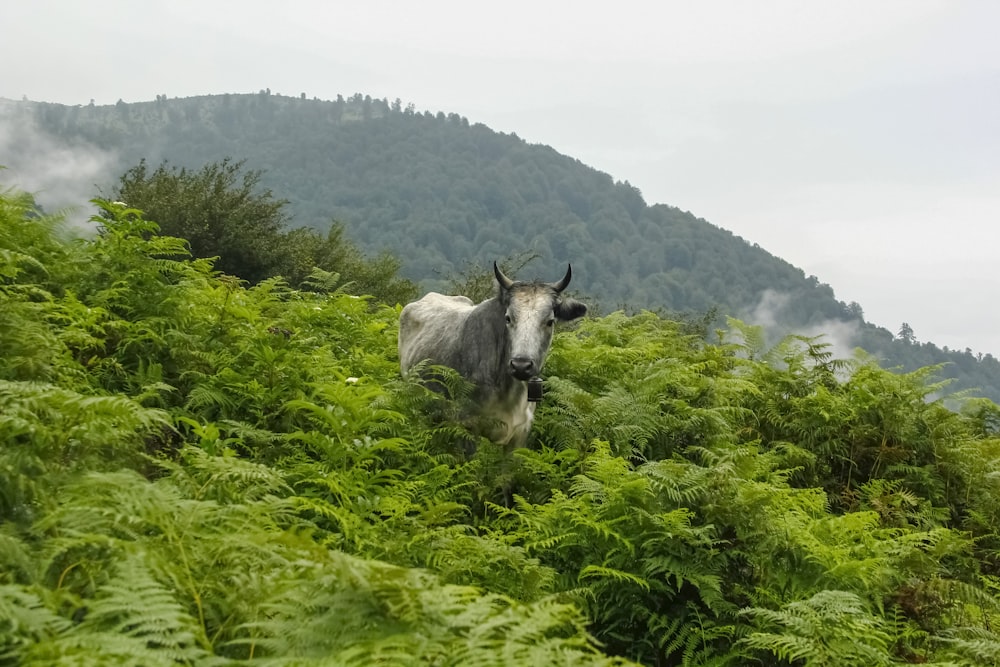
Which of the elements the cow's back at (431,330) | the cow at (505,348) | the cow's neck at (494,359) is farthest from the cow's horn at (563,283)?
the cow's back at (431,330)

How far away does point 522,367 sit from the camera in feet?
26.9

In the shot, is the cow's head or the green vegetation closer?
the green vegetation

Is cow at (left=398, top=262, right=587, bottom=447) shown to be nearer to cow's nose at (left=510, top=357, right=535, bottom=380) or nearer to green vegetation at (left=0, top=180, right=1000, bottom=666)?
cow's nose at (left=510, top=357, right=535, bottom=380)

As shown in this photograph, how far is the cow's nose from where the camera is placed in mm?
8195

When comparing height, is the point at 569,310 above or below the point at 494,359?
above

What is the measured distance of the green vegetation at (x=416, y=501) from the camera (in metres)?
2.89

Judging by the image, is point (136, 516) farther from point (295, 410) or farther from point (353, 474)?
point (295, 410)

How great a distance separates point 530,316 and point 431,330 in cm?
199

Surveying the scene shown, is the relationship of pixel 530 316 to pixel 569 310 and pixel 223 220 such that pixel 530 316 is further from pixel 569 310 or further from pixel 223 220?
pixel 223 220

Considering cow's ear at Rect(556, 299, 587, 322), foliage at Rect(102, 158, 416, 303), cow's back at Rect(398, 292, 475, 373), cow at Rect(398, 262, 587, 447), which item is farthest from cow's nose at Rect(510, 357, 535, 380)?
foliage at Rect(102, 158, 416, 303)

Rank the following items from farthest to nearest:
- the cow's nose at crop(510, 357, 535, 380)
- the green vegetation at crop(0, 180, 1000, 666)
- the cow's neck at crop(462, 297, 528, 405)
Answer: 1. the cow's neck at crop(462, 297, 528, 405)
2. the cow's nose at crop(510, 357, 535, 380)
3. the green vegetation at crop(0, 180, 1000, 666)

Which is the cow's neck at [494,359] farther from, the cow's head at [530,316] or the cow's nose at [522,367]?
the cow's nose at [522,367]

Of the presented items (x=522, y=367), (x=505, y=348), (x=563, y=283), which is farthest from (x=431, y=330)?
(x=522, y=367)

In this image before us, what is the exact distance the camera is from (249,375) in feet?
24.4
